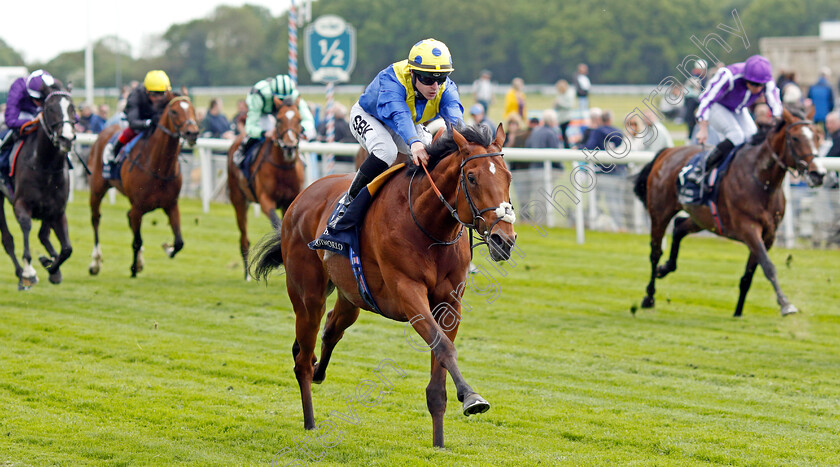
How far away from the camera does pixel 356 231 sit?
5.10 metres

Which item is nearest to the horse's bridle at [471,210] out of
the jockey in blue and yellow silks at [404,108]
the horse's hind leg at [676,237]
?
the jockey in blue and yellow silks at [404,108]

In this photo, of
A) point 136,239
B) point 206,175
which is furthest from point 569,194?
point 206,175

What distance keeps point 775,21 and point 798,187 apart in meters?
24.9

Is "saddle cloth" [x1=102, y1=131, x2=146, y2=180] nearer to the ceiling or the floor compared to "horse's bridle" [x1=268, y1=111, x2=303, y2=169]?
nearer to the floor

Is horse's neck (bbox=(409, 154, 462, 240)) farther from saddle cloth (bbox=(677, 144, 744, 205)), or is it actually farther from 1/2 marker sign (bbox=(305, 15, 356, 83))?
1/2 marker sign (bbox=(305, 15, 356, 83))

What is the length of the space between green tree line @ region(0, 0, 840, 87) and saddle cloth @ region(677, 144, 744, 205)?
20942 mm

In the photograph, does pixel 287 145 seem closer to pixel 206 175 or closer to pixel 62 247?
pixel 62 247

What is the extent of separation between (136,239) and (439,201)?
254 inches

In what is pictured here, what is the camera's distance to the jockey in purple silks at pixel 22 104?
9586 millimetres

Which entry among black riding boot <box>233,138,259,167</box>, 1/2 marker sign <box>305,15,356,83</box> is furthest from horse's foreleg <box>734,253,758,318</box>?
1/2 marker sign <box>305,15,356,83</box>

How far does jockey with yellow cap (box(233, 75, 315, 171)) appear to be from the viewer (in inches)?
407

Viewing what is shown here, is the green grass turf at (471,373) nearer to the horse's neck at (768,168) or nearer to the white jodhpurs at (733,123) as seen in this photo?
the horse's neck at (768,168)

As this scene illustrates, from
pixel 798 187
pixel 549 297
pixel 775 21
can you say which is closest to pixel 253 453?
pixel 549 297

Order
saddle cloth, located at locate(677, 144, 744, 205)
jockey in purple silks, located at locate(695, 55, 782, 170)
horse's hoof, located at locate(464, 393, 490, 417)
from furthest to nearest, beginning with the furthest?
saddle cloth, located at locate(677, 144, 744, 205), jockey in purple silks, located at locate(695, 55, 782, 170), horse's hoof, located at locate(464, 393, 490, 417)
